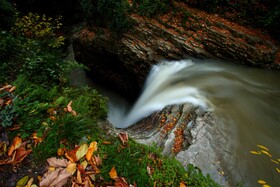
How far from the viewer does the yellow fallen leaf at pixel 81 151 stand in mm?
2571

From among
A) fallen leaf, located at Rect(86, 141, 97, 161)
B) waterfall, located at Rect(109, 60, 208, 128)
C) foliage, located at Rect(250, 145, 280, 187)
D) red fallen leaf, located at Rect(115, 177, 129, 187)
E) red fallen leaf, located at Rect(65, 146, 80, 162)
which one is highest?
foliage, located at Rect(250, 145, 280, 187)

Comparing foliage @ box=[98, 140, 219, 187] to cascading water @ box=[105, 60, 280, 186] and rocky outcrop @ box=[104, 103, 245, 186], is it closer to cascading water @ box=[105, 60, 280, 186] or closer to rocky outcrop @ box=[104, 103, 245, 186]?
rocky outcrop @ box=[104, 103, 245, 186]

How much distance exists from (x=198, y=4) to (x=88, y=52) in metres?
6.32

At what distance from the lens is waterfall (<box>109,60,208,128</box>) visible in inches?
221

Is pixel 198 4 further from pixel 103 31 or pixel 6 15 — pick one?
pixel 6 15

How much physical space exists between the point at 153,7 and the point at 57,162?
8538 millimetres

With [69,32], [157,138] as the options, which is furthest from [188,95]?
[69,32]

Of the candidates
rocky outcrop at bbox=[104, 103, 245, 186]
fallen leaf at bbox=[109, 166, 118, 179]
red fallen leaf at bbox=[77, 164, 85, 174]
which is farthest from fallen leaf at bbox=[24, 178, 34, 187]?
rocky outcrop at bbox=[104, 103, 245, 186]

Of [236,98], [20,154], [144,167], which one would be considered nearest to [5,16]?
[20,154]

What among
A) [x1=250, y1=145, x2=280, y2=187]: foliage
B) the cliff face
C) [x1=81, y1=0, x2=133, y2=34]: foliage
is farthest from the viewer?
[x1=81, y1=0, x2=133, y2=34]: foliage

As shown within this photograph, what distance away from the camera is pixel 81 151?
8.61 feet

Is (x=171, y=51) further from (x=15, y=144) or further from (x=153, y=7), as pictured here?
(x=15, y=144)

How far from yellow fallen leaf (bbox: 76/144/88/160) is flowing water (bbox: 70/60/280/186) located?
285 cm

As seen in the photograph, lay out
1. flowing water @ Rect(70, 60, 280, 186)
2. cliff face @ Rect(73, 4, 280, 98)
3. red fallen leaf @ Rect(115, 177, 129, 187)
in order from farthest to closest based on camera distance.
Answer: cliff face @ Rect(73, 4, 280, 98) → flowing water @ Rect(70, 60, 280, 186) → red fallen leaf @ Rect(115, 177, 129, 187)
